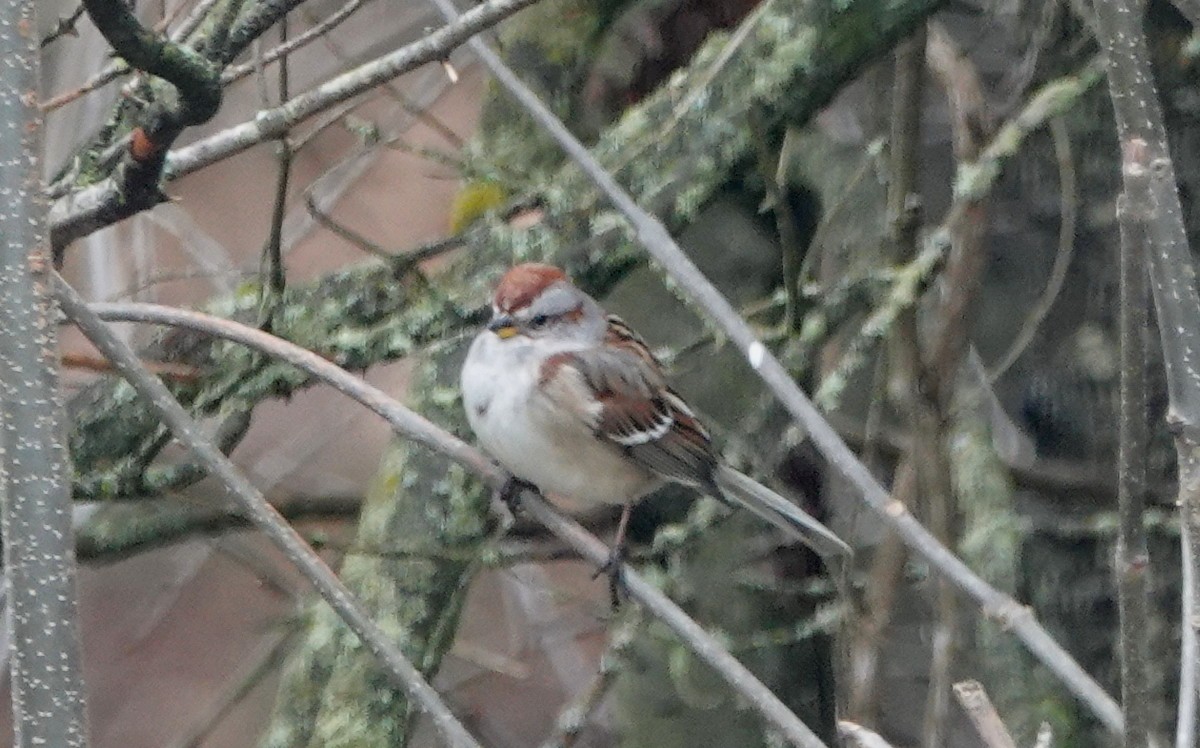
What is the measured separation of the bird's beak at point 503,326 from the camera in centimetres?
229

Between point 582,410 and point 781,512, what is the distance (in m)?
0.35

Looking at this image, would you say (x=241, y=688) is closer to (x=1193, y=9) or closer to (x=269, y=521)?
(x=269, y=521)

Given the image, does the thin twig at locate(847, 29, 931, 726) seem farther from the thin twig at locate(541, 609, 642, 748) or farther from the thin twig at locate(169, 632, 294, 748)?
the thin twig at locate(169, 632, 294, 748)

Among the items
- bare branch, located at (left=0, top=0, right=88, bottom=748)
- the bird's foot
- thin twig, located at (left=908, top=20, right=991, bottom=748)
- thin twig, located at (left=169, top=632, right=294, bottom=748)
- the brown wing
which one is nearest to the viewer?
bare branch, located at (left=0, top=0, right=88, bottom=748)

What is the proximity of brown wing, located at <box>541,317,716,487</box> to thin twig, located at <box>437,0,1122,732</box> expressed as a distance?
830mm

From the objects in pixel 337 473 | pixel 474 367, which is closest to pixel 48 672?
pixel 474 367

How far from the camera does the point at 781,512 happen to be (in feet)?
7.39

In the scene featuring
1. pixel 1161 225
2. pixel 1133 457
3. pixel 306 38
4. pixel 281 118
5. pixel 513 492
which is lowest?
pixel 1133 457

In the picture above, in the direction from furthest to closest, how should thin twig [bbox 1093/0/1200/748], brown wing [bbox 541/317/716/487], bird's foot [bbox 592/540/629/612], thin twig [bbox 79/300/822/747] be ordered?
brown wing [bbox 541/317/716/487], bird's foot [bbox 592/540/629/612], thin twig [bbox 79/300/822/747], thin twig [bbox 1093/0/1200/748]

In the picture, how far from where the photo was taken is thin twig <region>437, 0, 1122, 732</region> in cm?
119

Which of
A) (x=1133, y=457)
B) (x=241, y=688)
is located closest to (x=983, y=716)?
(x=1133, y=457)

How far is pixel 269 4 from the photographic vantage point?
5.06 feet

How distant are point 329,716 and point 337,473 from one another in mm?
1378

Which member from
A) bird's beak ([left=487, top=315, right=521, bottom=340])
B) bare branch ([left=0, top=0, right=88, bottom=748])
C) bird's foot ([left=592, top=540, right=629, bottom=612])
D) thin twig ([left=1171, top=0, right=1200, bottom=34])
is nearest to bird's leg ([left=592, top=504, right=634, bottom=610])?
bird's foot ([left=592, top=540, right=629, bottom=612])
